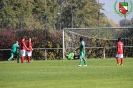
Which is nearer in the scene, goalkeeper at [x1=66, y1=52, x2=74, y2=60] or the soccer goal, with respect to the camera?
goalkeeper at [x1=66, y1=52, x2=74, y2=60]

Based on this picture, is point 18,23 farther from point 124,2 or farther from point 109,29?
point 124,2

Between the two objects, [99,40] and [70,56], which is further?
[99,40]

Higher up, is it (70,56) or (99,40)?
(99,40)

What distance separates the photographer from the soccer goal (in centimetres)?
4759

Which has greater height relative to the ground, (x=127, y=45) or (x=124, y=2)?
(x=124, y=2)

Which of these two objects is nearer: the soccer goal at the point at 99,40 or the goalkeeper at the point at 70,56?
the goalkeeper at the point at 70,56

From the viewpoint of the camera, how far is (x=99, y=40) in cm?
4812

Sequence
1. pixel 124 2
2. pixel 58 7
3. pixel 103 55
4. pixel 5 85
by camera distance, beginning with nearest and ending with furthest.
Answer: pixel 5 85
pixel 103 55
pixel 124 2
pixel 58 7

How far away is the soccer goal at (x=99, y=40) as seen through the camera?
156 ft

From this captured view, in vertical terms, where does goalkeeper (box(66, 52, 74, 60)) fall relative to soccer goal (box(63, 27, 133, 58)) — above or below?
below

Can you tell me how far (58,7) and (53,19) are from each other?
1222 centimetres

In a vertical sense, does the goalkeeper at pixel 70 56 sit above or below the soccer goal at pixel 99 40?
below

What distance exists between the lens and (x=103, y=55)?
156 ft

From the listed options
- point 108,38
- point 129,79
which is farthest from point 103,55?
point 129,79
